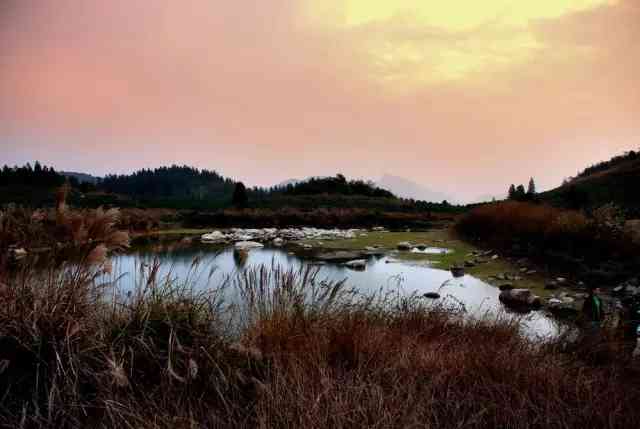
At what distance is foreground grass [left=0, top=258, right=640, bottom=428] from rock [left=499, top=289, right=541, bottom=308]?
2.67 meters

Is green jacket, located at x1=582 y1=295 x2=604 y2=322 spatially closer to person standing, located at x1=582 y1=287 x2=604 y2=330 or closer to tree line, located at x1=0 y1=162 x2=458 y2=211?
person standing, located at x1=582 y1=287 x2=604 y2=330

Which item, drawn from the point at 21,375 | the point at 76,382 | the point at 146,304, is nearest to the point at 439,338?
the point at 146,304

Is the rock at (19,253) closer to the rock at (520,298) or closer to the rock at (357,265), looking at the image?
the rock at (520,298)

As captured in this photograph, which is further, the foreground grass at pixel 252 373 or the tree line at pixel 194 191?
the tree line at pixel 194 191

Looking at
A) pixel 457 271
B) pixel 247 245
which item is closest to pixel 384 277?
pixel 457 271

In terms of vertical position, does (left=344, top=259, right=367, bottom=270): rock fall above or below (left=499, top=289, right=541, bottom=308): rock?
above

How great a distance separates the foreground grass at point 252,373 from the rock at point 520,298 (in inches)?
105

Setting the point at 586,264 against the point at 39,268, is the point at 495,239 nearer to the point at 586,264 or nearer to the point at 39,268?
the point at 586,264

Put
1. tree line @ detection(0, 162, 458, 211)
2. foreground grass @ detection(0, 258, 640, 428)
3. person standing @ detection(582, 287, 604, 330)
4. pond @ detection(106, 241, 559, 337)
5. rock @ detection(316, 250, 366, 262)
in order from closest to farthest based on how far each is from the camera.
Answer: foreground grass @ detection(0, 258, 640, 428) → person standing @ detection(582, 287, 604, 330) → pond @ detection(106, 241, 559, 337) → rock @ detection(316, 250, 366, 262) → tree line @ detection(0, 162, 458, 211)

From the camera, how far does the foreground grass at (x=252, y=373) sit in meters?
2.05

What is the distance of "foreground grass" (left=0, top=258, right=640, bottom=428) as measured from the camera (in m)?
2.05

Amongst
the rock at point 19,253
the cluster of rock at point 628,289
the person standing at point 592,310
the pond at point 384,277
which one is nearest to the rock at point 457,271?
the pond at point 384,277

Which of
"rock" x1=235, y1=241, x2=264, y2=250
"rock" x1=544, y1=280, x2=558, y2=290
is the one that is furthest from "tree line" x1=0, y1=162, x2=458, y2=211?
"rock" x1=544, y1=280, x2=558, y2=290

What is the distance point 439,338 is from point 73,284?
10.5 ft
